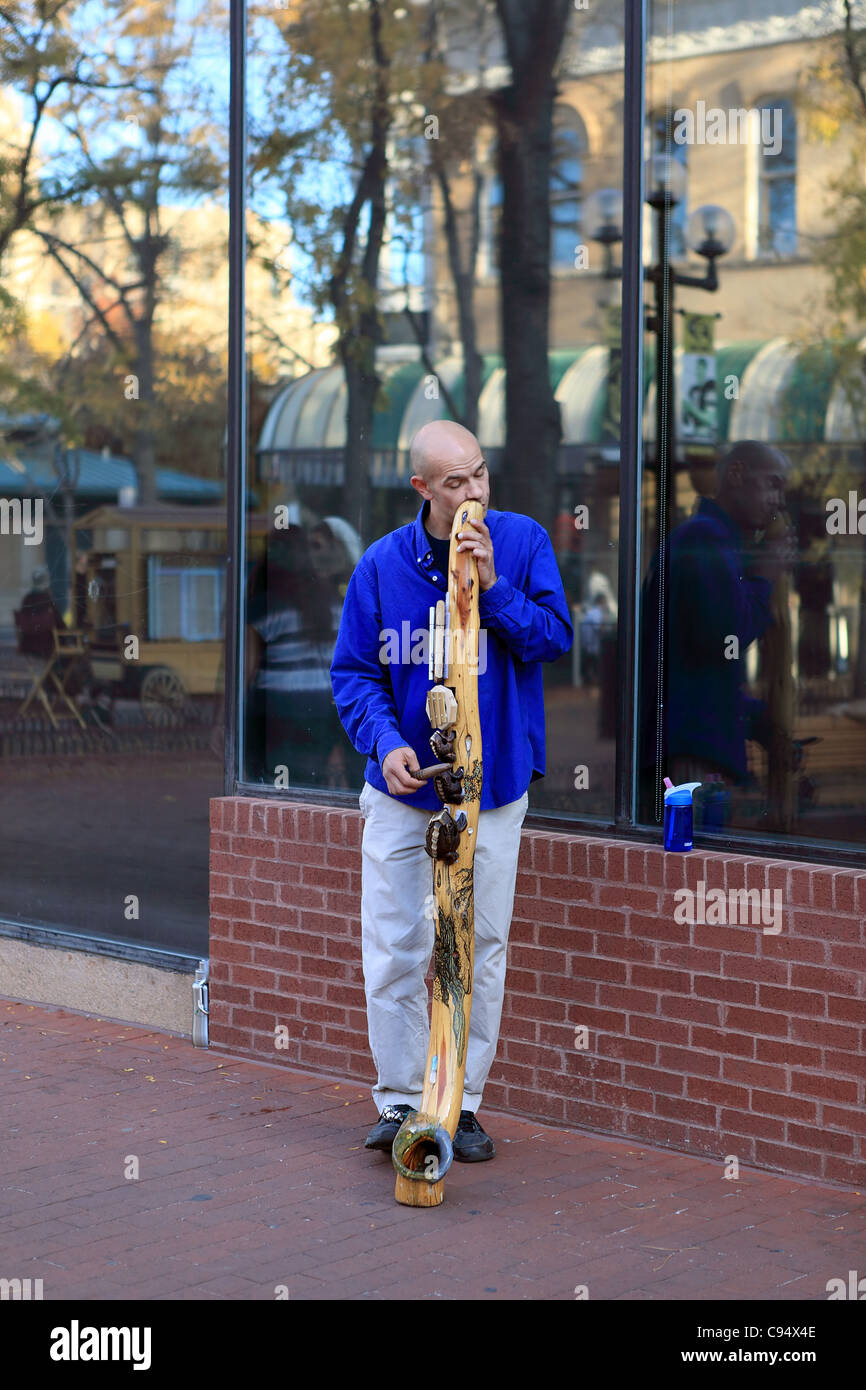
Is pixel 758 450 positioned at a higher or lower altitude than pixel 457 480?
higher

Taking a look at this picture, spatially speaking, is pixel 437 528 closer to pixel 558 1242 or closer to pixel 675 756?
pixel 675 756

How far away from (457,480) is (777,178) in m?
1.49

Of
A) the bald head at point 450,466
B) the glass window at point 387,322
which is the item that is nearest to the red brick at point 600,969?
the glass window at point 387,322

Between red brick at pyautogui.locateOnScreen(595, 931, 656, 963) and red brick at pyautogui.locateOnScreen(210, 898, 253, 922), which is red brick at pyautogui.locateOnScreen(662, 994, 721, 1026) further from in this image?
red brick at pyautogui.locateOnScreen(210, 898, 253, 922)

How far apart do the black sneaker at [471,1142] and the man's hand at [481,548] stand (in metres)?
1.50

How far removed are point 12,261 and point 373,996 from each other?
14.4 ft

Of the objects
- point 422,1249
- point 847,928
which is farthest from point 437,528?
point 422,1249

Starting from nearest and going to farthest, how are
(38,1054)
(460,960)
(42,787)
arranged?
(460,960)
(38,1054)
(42,787)

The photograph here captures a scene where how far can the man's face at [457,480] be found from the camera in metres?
4.54

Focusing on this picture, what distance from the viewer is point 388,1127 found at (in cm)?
490

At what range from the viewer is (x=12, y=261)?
309 inches

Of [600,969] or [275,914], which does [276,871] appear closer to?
[275,914]

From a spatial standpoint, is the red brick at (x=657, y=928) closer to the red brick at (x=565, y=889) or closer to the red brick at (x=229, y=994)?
the red brick at (x=565, y=889)

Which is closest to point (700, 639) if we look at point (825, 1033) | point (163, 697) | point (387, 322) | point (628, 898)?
point (628, 898)
